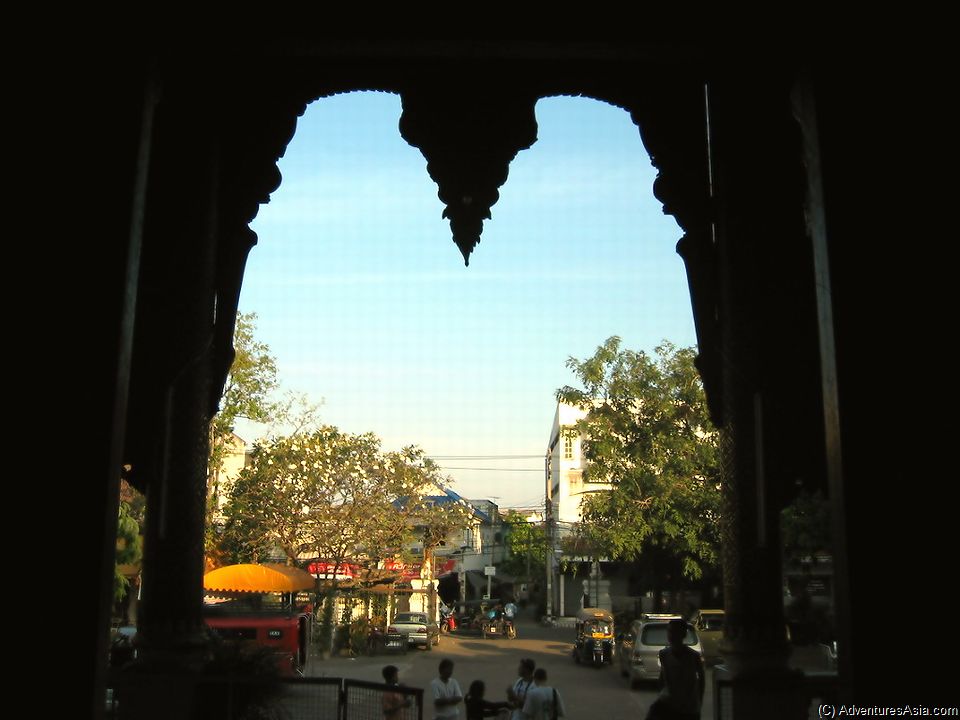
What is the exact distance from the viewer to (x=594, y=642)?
3253 cm

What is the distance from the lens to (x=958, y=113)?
3.41m

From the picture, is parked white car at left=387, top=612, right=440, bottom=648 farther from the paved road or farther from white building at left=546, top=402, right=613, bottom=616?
white building at left=546, top=402, right=613, bottom=616

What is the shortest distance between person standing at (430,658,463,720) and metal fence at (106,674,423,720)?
188 cm

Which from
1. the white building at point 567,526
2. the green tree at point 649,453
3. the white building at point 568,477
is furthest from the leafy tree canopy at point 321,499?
the white building at point 568,477

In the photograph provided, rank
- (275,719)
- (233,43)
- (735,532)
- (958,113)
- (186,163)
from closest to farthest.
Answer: (958,113), (233,43), (735,532), (186,163), (275,719)

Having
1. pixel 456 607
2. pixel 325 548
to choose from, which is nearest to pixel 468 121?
pixel 325 548

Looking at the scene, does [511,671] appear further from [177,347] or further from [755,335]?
[755,335]

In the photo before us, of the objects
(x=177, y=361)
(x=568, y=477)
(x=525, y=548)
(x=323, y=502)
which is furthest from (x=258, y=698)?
Answer: (x=525, y=548)

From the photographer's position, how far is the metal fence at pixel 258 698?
6980 mm

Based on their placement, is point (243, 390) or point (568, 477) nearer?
point (243, 390)

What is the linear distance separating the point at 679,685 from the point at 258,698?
10.7 ft

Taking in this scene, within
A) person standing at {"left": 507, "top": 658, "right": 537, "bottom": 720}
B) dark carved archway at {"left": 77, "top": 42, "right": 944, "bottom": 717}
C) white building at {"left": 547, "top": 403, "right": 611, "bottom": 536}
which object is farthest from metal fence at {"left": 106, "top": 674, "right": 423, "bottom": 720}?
white building at {"left": 547, "top": 403, "right": 611, "bottom": 536}

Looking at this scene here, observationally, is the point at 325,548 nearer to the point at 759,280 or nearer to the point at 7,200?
the point at 759,280

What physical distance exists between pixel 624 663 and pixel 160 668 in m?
22.0
